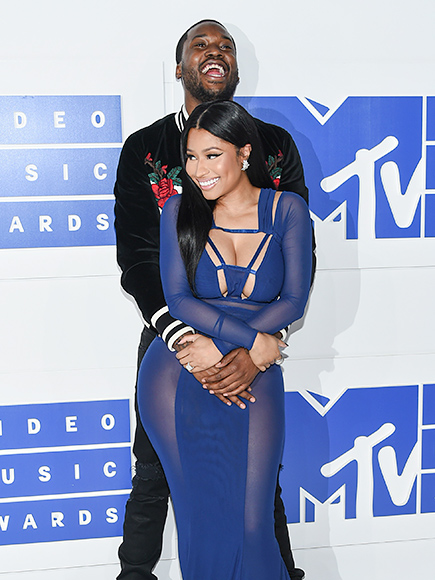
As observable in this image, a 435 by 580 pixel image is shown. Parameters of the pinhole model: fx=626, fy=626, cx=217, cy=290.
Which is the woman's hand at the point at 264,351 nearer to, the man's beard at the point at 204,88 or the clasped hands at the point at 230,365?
the clasped hands at the point at 230,365

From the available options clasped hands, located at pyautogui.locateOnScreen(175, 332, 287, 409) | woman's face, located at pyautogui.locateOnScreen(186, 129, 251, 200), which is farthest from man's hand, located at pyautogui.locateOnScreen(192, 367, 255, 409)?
woman's face, located at pyautogui.locateOnScreen(186, 129, 251, 200)

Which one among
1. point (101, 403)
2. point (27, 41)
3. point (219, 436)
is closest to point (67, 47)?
point (27, 41)

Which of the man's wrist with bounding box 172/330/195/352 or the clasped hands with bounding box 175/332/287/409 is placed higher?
the man's wrist with bounding box 172/330/195/352

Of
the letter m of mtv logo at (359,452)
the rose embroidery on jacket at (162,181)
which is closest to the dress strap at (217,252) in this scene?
the rose embroidery on jacket at (162,181)

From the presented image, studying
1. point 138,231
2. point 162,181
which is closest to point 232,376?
point 138,231

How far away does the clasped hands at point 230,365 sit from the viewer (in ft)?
5.47

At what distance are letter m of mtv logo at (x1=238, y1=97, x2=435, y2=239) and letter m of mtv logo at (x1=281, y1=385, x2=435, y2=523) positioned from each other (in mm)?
717

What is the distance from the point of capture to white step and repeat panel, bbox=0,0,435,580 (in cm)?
240

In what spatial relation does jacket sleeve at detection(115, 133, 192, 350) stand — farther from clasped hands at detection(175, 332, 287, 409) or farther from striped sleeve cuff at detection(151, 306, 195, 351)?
clasped hands at detection(175, 332, 287, 409)

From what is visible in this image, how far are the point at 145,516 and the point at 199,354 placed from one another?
2.87 ft

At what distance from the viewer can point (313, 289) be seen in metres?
2.60

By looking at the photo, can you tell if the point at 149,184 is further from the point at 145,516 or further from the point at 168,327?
the point at 145,516

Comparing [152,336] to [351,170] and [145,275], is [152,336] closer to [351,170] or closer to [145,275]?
[145,275]

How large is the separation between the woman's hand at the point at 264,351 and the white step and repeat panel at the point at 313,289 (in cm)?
93
